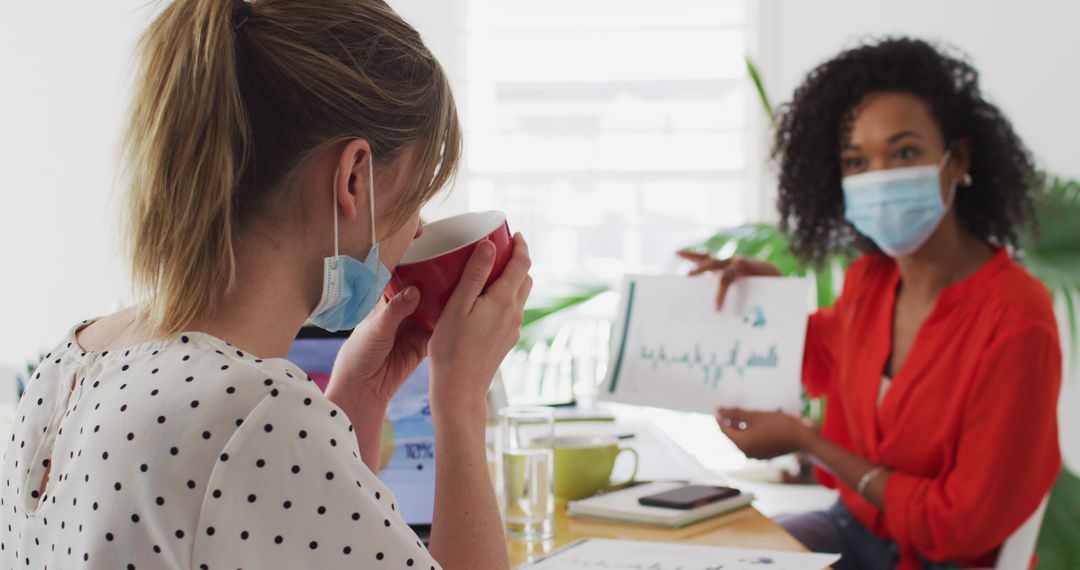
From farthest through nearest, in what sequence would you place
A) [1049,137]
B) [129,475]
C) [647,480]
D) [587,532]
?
[1049,137]
[647,480]
[587,532]
[129,475]

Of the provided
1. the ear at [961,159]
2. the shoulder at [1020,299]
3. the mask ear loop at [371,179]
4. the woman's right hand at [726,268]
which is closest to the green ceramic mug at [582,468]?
the woman's right hand at [726,268]

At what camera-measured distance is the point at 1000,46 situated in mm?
3160

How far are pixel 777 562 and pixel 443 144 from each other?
538mm

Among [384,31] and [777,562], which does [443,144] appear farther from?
[777,562]

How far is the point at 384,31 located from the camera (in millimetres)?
845

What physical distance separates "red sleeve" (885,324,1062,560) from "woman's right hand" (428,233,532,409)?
924 mm

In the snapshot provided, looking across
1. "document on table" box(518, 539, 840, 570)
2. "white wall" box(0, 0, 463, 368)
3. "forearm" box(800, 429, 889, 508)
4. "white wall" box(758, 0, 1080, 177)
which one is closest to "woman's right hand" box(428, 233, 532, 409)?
"document on table" box(518, 539, 840, 570)

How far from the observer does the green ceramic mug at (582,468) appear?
139 centimetres

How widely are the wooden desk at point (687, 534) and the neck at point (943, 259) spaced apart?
2.54ft

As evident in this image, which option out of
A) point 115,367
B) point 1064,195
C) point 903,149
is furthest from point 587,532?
point 1064,195

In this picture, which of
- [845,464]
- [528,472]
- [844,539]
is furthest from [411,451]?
[844,539]

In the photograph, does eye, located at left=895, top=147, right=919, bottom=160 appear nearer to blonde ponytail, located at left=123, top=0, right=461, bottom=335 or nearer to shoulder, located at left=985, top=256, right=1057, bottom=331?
shoulder, located at left=985, top=256, right=1057, bottom=331

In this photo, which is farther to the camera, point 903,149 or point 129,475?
point 903,149

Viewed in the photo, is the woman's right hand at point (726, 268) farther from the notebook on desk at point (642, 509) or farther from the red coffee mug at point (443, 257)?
the red coffee mug at point (443, 257)
